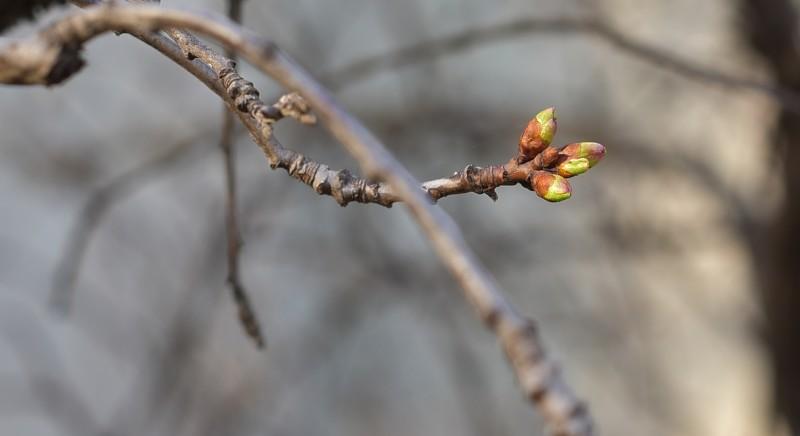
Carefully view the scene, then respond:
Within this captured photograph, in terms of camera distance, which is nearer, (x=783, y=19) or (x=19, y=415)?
(x=783, y=19)

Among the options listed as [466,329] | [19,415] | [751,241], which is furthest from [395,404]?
[751,241]

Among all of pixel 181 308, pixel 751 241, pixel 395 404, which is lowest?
pixel 751 241

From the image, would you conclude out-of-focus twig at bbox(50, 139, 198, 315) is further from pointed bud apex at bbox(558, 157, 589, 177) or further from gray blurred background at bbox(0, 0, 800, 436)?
pointed bud apex at bbox(558, 157, 589, 177)

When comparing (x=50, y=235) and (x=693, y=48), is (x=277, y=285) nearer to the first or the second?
(x=50, y=235)

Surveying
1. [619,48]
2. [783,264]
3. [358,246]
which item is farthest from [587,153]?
[358,246]

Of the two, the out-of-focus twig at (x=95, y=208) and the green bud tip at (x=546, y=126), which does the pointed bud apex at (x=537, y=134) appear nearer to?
the green bud tip at (x=546, y=126)

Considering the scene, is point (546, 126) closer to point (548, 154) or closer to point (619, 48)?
point (548, 154)

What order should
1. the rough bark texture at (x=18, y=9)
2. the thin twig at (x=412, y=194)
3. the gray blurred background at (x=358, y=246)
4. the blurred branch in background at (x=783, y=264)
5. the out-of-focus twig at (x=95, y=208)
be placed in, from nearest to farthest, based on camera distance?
the thin twig at (x=412, y=194)
the rough bark texture at (x=18, y=9)
the out-of-focus twig at (x=95, y=208)
the blurred branch in background at (x=783, y=264)
the gray blurred background at (x=358, y=246)

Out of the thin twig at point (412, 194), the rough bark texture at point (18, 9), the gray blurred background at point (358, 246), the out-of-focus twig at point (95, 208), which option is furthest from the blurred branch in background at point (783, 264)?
the thin twig at point (412, 194)
